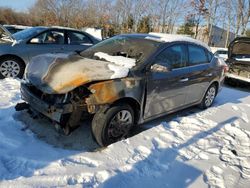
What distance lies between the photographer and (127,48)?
4.80 m

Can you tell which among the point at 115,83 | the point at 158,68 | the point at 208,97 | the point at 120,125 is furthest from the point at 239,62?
the point at 115,83

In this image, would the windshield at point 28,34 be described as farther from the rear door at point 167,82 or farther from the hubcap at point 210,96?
the hubcap at point 210,96

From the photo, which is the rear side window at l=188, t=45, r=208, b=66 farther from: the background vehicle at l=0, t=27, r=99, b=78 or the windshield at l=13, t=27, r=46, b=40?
the windshield at l=13, t=27, r=46, b=40

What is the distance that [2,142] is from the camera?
3725 millimetres

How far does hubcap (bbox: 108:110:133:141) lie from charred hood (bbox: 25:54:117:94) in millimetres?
609

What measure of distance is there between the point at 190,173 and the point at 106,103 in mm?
1441

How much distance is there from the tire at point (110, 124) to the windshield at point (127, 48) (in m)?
0.85

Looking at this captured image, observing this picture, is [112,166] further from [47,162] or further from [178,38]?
[178,38]

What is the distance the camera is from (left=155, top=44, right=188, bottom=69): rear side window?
454 centimetres

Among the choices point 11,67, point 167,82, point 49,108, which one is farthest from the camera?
point 11,67

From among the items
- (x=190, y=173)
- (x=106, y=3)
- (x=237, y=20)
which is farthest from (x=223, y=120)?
(x=106, y=3)

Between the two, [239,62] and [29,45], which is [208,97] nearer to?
[239,62]

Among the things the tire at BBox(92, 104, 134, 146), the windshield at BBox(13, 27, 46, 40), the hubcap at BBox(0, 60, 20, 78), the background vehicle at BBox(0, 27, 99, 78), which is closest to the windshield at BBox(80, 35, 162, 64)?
the tire at BBox(92, 104, 134, 146)

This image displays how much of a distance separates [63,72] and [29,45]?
12.3 feet
